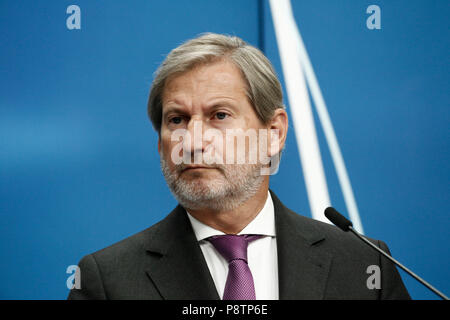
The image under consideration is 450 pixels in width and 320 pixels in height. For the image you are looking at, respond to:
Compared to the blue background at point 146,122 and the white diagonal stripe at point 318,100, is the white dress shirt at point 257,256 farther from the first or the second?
the white diagonal stripe at point 318,100

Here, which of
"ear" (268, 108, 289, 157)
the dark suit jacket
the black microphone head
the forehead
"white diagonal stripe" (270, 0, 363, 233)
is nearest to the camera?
the black microphone head

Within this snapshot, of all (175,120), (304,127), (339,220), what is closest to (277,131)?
(175,120)

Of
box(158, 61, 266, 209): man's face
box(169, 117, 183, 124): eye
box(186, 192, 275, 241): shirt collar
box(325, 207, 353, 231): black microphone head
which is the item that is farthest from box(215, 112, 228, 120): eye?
box(325, 207, 353, 231): black microphone head

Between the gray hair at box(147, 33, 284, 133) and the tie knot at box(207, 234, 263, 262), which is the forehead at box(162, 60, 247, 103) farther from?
the tie knot at box(207, 234, 263, 262)

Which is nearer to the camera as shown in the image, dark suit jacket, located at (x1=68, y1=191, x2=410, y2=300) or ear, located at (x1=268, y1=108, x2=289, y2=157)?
dark suit jacket, located at (x1=68, y1=191, x2=410, y2=300)

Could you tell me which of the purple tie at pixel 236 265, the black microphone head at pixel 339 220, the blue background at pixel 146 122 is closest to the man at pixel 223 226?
the purple tie at pixel 236 265

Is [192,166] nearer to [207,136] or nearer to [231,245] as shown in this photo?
[207,136]

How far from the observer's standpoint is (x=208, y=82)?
1.61m

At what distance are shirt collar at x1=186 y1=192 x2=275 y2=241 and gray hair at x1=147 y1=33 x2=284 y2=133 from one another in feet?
1.06

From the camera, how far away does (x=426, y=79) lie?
2.63 metres

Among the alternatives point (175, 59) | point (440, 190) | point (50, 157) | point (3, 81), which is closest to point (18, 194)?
point (50, 157)

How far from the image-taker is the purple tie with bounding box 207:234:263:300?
1463 millimetres

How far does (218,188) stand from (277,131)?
0.39 meters

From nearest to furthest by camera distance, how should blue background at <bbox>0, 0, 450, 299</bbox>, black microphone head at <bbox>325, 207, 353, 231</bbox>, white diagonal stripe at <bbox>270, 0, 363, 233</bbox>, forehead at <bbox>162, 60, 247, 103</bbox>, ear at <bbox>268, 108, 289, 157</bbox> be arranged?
black microphone head at <bbox>325, 207, 353, 231</bbox> → forehead at <bbox>162, 60, 247, 103</bbox> → ear at <bbox>268, 108, 289, 157</bbox> → blue background at <bbox>0, 0, 450, 299</bbox> → white diagonal stripe at <bbox>270, 0, 363, 233</bbox>
